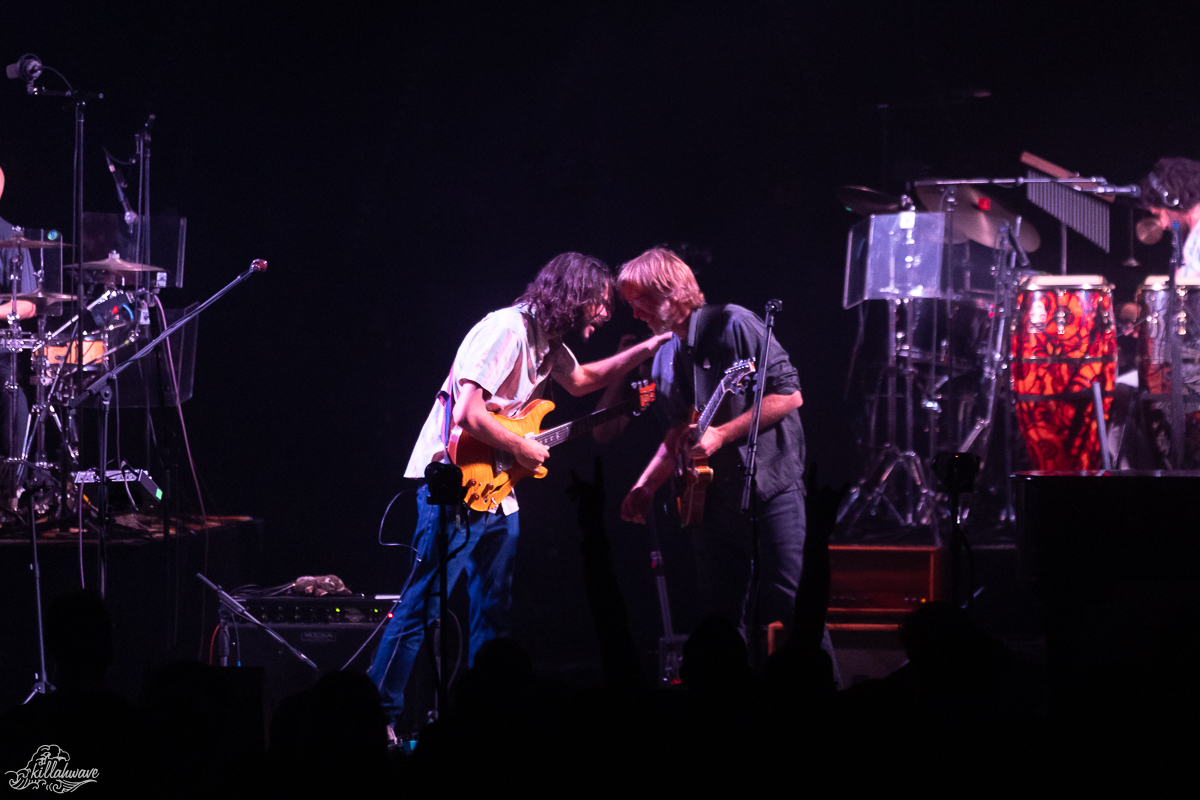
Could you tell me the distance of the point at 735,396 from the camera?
16.8 ft

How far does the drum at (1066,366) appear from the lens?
6.55m

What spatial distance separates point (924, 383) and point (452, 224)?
11.5 ft

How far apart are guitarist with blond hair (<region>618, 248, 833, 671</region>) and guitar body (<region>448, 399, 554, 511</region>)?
Answer: 0.63 meters

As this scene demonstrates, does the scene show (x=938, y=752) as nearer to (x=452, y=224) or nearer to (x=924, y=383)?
(x=452, y=224)

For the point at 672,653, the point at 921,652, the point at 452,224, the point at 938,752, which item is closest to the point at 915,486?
the point at 672,653

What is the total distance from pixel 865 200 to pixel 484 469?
3428mm

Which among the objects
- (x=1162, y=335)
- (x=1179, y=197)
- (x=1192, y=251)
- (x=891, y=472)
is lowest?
(x=891, y=472)

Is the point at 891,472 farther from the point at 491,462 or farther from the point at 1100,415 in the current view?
the point at 491,462

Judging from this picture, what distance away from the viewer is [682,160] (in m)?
6.98

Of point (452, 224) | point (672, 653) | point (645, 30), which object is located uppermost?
point (645, 30)

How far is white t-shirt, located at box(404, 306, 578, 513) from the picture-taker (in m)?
4.77

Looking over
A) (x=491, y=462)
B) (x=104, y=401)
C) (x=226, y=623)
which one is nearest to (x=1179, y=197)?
(x=491, y=462)

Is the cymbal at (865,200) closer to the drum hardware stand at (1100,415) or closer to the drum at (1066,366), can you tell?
the drum at (1066,366)

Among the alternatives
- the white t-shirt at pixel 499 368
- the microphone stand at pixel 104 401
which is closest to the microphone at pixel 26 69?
the microphone stand at pixel 104 401
